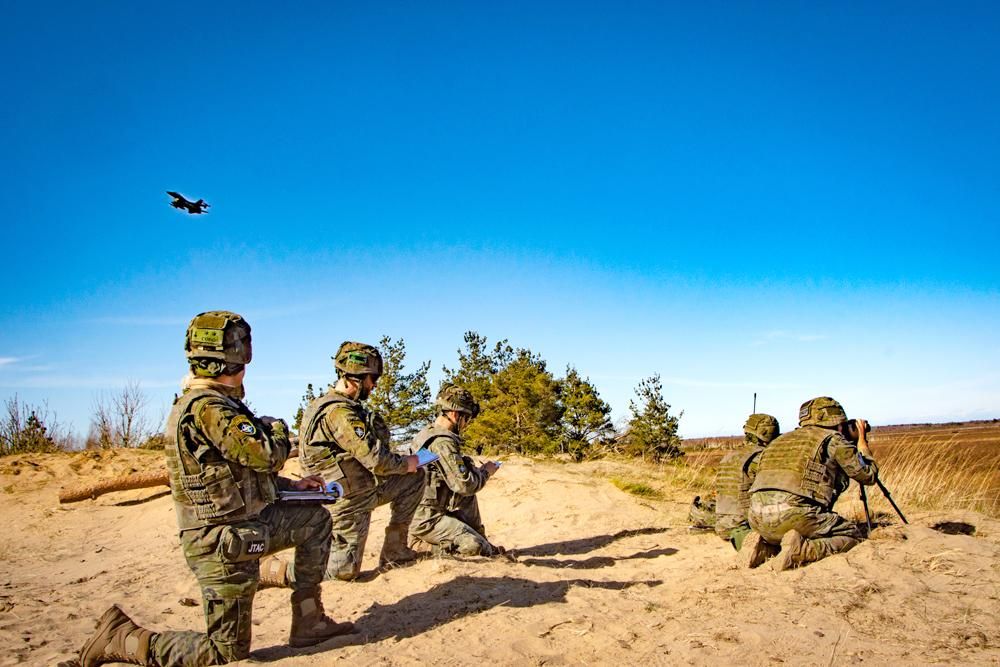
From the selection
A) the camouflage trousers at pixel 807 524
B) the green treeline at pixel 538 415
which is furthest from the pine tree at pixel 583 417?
the camouflage trousers at pixel 807 524

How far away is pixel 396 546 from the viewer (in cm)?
725

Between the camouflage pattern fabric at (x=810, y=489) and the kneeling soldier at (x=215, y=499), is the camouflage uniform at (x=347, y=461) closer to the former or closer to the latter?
the kneeling soldier at (x=215, y=499)

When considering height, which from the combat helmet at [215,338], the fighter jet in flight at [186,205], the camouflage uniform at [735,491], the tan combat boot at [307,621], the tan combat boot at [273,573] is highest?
the fighter jet in flight at [186,205]

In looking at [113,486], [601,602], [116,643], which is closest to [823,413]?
[601,602]

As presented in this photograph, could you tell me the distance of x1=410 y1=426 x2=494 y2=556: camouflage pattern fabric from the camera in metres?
7.24

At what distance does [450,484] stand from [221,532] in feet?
10.5

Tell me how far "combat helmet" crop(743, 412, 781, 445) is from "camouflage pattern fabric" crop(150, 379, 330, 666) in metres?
6.00

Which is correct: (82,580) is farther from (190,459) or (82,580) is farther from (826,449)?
(826,449)

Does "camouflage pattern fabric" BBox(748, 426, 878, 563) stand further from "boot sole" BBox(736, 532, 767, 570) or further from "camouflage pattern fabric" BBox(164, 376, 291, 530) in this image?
"camouflage pattern fabric" BBox(164, 376, 291, 530)

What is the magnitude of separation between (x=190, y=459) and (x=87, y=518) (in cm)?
966

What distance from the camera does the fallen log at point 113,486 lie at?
12820 mm

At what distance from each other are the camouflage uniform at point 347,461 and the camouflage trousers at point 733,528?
12.5 feet

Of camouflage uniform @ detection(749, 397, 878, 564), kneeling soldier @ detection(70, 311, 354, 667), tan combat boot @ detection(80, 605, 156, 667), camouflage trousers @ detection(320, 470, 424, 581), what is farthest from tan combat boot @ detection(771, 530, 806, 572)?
tan combat boot @ detection(80, 605, 156, 667)

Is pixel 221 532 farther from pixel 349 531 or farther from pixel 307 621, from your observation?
pixel 349 531
